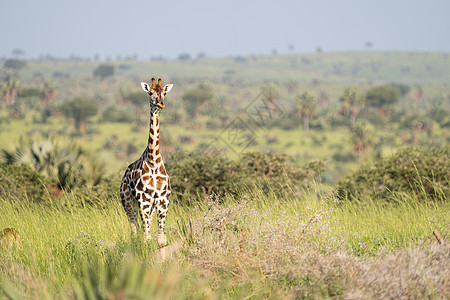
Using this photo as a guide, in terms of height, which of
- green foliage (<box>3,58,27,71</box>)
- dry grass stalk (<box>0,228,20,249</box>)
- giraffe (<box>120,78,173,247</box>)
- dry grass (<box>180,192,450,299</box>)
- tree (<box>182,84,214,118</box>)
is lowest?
tree (<box>182,84,214,118</box>)

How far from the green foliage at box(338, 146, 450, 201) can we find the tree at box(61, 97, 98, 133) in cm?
6809

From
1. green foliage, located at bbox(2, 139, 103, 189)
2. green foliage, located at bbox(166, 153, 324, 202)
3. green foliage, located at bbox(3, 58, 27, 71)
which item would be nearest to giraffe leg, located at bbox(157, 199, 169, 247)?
green foliage, located at bbox(166, 153, 324, 202)

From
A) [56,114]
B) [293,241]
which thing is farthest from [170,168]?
[56,114]

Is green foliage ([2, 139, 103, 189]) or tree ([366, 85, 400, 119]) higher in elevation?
green foliage ([2, 139, 103, 189])

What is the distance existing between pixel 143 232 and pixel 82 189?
270 inches

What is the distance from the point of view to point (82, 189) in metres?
12.5

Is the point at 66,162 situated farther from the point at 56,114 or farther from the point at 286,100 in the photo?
the point at 286,100

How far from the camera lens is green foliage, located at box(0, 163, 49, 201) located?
39.6ft

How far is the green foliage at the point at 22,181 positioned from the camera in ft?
39.6

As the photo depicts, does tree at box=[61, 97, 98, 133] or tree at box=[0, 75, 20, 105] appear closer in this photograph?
tree at box=[61, 97, 98, 133]

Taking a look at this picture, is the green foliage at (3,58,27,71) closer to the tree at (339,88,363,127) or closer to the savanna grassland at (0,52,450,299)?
the tree at (339,88,363,127)

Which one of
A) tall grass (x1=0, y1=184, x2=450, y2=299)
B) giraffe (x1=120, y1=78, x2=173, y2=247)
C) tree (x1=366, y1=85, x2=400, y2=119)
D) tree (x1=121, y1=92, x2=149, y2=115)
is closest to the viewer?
tall grass (x1=0, y1=184, x2=450, y2=299)

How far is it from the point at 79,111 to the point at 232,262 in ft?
251

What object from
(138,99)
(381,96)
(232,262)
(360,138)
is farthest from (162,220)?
(381,96)
